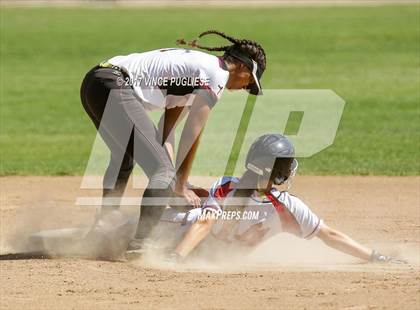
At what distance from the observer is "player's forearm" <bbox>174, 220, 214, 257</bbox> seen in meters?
8.04

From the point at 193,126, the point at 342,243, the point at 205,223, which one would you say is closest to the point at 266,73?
the point at 342,243

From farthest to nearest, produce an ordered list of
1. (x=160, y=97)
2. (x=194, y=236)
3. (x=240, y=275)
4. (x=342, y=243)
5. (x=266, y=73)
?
(x=266, y=73)
(x=160, y=97)
(x=342, y=243)
(x=194, y=236)
(x=240, y=275)

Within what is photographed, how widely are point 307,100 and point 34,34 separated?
1666cm

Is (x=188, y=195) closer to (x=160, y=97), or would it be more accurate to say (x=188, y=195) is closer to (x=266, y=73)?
(x=160, y=97)

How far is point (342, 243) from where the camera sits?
26.7 ft

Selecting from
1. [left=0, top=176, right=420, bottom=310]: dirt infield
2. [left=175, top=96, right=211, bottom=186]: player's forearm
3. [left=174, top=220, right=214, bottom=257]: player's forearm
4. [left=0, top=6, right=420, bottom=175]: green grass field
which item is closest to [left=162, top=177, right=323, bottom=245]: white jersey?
[left=174, top=220, right=214, bottom=257]: player's forearm

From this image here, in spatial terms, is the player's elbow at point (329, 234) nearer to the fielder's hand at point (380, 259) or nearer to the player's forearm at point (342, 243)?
the player's forearm at point (342, 243)

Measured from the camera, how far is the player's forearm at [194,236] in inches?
316

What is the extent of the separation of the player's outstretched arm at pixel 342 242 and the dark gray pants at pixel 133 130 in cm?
144

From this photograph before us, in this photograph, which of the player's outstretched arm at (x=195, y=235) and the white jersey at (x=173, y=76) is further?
the player's outstretched arm at (x=195, y=235)

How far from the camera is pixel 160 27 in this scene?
117ft
